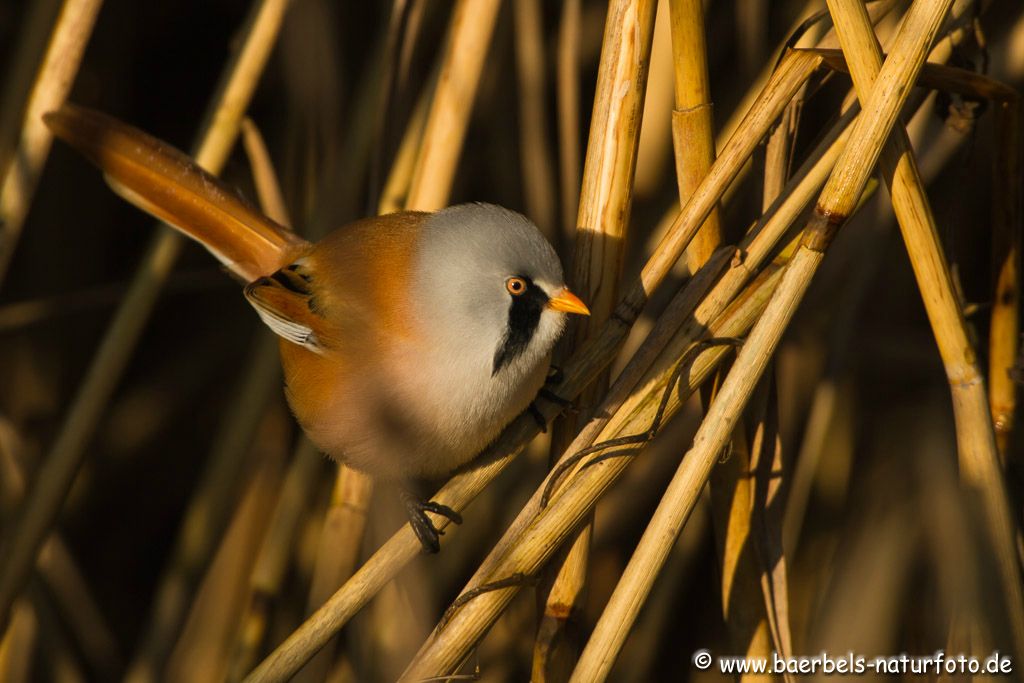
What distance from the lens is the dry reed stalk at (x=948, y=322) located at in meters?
1.74

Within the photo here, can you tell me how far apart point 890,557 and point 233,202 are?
2015 millimetres

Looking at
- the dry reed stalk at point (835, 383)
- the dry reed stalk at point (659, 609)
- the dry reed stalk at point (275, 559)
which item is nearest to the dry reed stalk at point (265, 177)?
the dry reed stalk at point (275, 559)

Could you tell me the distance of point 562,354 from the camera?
2234 mm

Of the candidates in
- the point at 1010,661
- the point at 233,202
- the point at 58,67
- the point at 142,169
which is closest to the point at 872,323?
the point at 1010,661

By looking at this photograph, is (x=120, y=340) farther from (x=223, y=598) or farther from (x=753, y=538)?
(x=753, y=538)

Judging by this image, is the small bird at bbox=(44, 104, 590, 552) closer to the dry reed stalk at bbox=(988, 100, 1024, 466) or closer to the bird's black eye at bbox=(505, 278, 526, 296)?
the bird's black eye at bbox=(505, 278, 526, 296)

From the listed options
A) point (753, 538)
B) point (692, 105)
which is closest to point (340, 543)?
point (753, 538)

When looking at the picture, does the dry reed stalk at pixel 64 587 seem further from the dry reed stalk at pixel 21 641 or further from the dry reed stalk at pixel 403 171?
the dry reed stalk at pixel 403 171

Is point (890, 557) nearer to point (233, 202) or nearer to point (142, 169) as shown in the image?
point (233, 202)

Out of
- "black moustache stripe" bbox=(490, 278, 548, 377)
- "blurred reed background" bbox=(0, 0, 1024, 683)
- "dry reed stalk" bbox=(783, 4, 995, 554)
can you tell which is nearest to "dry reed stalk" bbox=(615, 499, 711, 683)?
"blurred reed background" bbox=(0, 0, 1024, 683)

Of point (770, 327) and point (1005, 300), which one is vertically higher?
point (1005, 300)

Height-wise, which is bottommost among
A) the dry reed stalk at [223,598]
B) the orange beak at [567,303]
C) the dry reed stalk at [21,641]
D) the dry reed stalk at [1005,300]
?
the dry reed stalk at [21,641]

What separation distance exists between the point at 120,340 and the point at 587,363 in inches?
52.1

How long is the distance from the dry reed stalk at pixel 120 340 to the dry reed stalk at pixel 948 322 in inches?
64.3
